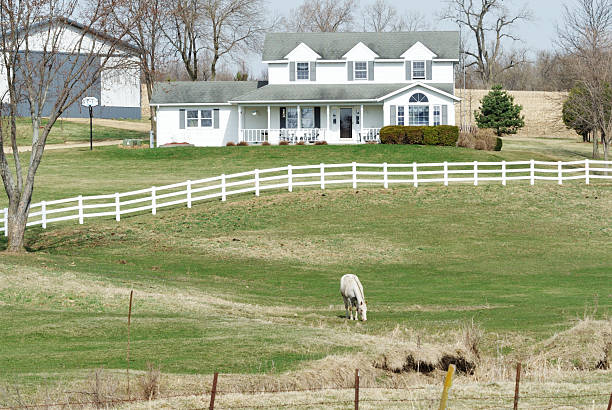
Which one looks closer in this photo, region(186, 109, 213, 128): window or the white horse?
the white horse

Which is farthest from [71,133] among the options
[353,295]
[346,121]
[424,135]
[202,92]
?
[353,295]

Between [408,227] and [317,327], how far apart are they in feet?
56.5

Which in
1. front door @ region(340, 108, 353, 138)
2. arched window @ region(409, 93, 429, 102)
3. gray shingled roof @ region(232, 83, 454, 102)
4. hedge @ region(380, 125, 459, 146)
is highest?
gray shingled roof @ region(232, 83, 454, 102)

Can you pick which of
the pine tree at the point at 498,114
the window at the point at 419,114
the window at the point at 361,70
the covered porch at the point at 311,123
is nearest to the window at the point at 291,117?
the covered porch at the point at 311,123

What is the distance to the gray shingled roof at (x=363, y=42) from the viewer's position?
62.6 metres

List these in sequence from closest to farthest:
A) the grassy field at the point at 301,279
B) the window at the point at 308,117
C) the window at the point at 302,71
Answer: the grassy field at the point at 301,279 < the window at the point at 308,117 < the window at the point at 302,71

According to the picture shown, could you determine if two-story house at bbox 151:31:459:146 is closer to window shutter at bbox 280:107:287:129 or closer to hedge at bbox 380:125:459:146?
window shutter at bbox 280:107:287:129

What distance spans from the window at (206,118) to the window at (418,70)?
14137 millimetres

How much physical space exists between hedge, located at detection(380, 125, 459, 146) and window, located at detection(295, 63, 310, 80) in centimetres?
926

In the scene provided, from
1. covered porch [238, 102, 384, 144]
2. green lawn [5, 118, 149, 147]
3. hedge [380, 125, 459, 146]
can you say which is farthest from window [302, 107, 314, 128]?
green lawn [5, 118, 149, 147]

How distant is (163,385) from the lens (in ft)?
38.9

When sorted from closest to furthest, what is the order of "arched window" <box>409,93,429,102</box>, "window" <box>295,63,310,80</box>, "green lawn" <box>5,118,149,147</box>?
"arched window" <box>409,93,429,102</box> → "window" <box>295,63,310,80</box> → "green lawn" <box>5,118,149,147</box>

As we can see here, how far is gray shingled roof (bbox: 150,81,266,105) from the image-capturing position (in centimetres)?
6191

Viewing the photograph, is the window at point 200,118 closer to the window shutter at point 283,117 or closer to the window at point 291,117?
the window shutter at point 283,117
